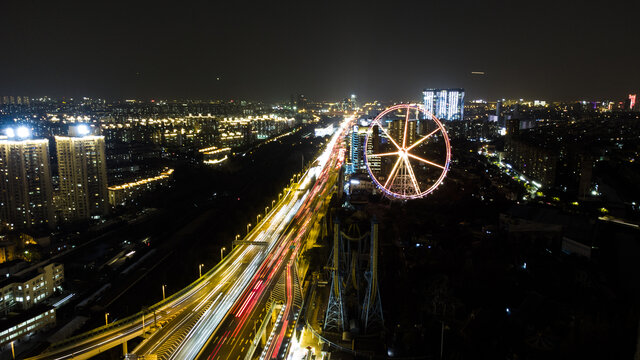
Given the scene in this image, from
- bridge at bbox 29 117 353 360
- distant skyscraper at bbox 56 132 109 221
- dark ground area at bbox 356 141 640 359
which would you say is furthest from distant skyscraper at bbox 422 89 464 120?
bridge at bbox 29 117 353 360

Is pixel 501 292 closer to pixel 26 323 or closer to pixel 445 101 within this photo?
pixel 26 323

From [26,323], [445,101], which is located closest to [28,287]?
[26,323]

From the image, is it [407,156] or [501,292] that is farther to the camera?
[407,156]

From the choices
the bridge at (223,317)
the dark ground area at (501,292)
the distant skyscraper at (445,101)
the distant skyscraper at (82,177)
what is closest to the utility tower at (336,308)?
the bridge at (223,317)

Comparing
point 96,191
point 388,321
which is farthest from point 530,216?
point 96,191

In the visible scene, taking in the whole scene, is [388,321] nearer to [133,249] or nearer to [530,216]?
[530,216]

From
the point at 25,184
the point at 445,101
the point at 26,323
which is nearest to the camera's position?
the point at 26,323

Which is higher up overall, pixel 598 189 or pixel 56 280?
pixel 598 189
